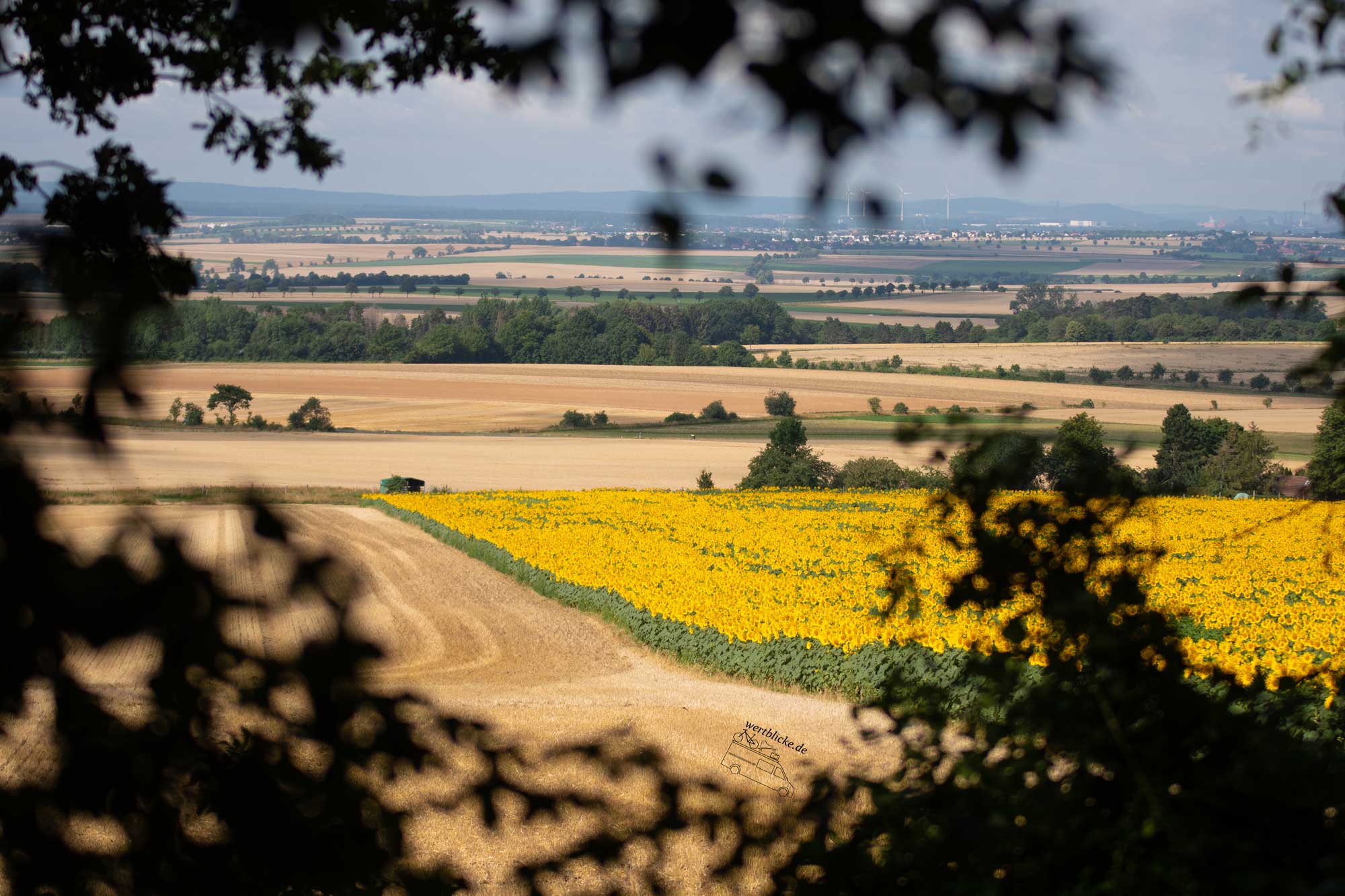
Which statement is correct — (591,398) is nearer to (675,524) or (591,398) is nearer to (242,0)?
(675,524)

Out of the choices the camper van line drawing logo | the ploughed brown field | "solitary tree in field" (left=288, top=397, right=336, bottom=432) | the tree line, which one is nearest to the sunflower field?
the tree line

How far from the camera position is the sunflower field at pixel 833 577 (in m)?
7.84

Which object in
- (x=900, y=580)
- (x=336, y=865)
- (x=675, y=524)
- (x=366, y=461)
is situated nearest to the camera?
(x=336, y=865)

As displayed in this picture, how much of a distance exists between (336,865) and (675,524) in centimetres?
2153

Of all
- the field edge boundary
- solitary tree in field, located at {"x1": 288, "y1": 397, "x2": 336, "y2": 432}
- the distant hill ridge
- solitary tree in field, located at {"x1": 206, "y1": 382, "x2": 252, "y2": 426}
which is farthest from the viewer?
solitary tree in field, located at {"x1": 288, "y1": 397, "x2": 336, "y2": 432}

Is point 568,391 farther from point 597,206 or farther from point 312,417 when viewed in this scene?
point 597,206

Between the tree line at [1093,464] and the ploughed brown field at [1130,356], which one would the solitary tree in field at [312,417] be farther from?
the ploughed brown field at [1130,356]

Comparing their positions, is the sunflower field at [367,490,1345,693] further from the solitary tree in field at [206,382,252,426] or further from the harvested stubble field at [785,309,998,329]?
the harvested stubble field at [785,309,998,329]

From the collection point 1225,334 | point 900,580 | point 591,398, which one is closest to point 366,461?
point 591,398

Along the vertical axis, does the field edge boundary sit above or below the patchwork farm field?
below

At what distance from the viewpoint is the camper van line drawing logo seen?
918cm

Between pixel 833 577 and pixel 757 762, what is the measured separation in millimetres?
7193

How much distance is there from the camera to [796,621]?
14.3m

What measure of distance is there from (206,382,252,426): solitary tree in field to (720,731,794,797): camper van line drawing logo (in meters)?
18.7
